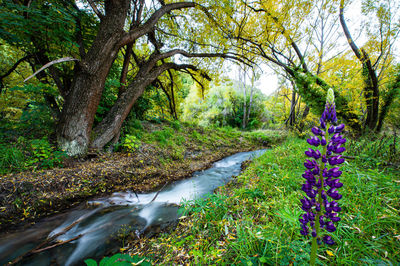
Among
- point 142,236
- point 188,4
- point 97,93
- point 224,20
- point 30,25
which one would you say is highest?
point 188,4

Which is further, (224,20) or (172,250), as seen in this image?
(224,20)

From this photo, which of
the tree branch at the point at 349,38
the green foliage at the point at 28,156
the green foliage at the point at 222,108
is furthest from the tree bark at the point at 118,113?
the green foliage at the point at 222,108

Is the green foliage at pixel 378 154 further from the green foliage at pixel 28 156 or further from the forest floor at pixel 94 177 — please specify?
the green foliage at pixel 28 156

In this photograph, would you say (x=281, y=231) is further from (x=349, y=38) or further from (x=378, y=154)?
(x=349, y=38)

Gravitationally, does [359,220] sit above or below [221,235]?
above

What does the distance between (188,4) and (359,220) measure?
694cm

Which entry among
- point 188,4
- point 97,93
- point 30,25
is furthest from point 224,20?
point 30,25

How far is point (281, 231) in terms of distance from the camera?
144cm

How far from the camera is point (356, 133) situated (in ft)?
18.8

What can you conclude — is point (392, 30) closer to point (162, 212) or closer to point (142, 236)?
point (162, 212)

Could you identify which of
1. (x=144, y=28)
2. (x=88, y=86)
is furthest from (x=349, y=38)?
(x=88, y=86)

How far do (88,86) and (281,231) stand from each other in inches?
197

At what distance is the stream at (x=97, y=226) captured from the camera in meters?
2.01

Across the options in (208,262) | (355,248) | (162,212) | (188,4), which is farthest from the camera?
(188,4)
